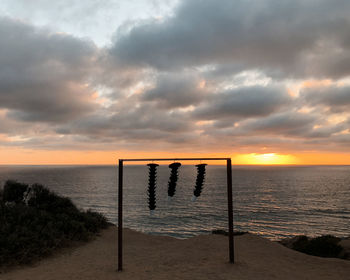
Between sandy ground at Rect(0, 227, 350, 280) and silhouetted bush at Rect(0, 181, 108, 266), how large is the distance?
0.78 meters

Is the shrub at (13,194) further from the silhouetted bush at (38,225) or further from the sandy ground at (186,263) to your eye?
the sandy ground at (186,263)

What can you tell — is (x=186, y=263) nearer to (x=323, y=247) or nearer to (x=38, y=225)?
(x=38, y=225)

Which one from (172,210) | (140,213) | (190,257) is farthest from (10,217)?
(172,210)

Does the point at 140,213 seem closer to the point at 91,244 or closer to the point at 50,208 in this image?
the point at 50,208

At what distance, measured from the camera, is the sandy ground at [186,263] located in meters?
12.1

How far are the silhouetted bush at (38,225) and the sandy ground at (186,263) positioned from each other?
784 mm

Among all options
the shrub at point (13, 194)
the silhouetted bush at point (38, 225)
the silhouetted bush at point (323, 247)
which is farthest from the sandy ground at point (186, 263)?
the shrub at point (13, 194)

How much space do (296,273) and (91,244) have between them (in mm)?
12891

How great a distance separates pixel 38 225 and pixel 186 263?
9604 mm

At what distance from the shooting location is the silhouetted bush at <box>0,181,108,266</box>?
1375 centimetres

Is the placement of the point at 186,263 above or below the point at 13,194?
below

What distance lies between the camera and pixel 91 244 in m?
17.9

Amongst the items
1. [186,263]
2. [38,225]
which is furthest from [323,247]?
[38,225]

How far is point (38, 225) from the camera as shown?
16.2 m
